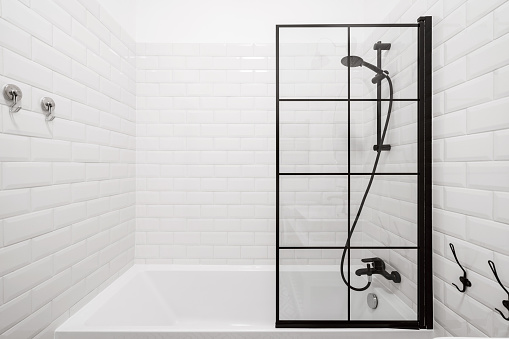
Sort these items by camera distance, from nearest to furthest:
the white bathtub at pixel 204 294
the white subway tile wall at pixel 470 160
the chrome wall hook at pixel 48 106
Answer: the white subway tile wall at pixel 470 160 < the chrome wall hook at pixel 48 106 < the white bathtub at pixel 204 294

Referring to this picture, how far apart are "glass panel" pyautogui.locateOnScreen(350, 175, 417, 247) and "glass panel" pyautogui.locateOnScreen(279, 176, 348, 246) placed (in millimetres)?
51

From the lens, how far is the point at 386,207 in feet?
4.77

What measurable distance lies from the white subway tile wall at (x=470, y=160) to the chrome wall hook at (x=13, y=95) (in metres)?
1.61


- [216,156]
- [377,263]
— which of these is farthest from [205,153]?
[377,263]

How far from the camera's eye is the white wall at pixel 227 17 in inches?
90.7

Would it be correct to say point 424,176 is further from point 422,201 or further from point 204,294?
point 204,294

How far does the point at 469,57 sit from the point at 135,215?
2.13 m

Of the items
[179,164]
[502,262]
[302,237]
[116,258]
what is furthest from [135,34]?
[502,262]

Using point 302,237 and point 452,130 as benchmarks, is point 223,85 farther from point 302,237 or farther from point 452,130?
point 452,130

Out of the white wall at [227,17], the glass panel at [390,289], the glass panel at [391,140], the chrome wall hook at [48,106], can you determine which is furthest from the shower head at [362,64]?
the chrome wall hook at [48,106]

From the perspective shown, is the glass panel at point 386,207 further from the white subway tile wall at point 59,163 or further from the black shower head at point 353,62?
the white subway tile wall at point 59,163

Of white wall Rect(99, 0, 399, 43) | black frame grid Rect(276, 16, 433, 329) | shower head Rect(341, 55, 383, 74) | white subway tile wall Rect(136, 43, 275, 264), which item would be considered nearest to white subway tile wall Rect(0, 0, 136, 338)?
white subway tile wall Rect(136, 43, 275, 264)

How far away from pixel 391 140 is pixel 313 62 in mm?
503

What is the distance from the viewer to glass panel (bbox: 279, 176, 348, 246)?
1457 mm
